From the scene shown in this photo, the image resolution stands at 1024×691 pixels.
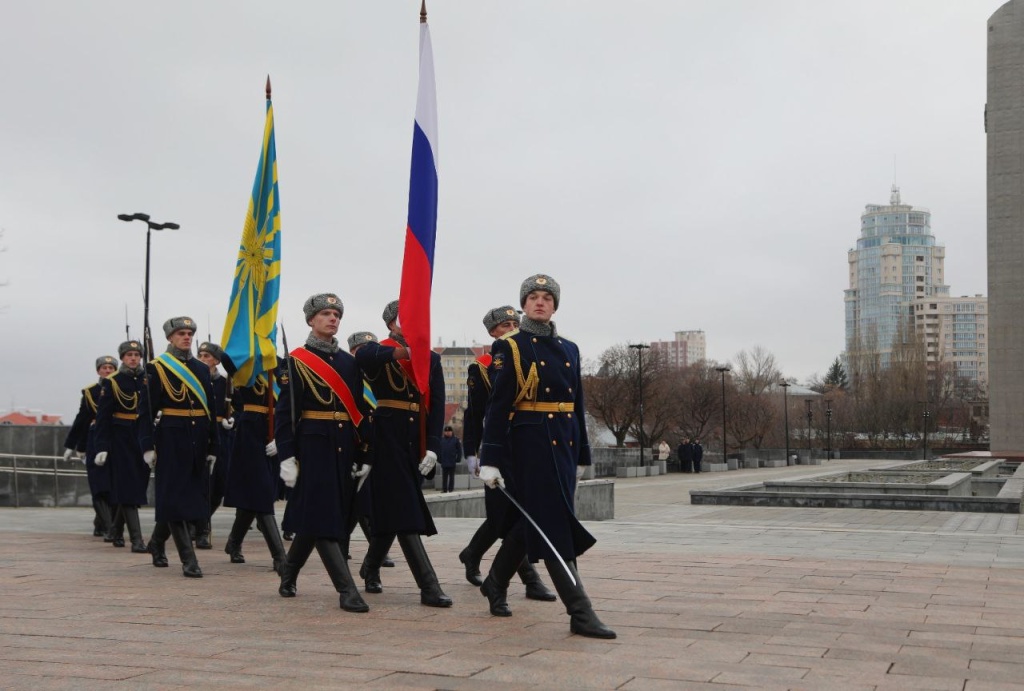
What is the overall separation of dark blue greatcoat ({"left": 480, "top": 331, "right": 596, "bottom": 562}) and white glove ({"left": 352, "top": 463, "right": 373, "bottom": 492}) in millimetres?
1039

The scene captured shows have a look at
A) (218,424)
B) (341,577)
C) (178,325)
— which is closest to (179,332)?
(178,325)

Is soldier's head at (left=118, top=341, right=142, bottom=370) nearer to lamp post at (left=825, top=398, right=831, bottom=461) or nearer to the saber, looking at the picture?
the saber

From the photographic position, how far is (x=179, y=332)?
976 cm

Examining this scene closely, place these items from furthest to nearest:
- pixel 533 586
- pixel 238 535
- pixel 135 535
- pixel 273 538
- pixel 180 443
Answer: pixel 135 535 < pixel 238 535 < pixel 180 443 < pixel 273 538 < pixel 533 586

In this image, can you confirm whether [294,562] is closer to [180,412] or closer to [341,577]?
[341,577]

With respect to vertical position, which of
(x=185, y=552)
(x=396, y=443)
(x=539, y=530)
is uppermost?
(x=396, y=443)

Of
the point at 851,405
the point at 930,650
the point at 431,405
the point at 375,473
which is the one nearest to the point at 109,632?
the point at 375,473

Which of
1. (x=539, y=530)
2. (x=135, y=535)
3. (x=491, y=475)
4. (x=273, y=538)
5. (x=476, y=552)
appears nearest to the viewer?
(x=539, y=530)

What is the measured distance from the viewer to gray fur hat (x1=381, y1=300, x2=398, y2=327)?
27.8ft

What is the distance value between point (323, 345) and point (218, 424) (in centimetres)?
454

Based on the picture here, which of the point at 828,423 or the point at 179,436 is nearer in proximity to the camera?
the point at 179,436

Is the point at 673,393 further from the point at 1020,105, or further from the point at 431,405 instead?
the point at 431,405

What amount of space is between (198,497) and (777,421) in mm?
80464

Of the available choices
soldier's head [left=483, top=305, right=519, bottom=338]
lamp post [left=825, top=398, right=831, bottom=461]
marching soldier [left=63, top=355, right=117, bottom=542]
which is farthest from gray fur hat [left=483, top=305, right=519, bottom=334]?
lamp post [left=825, top=398, right=831, bottom=461]
